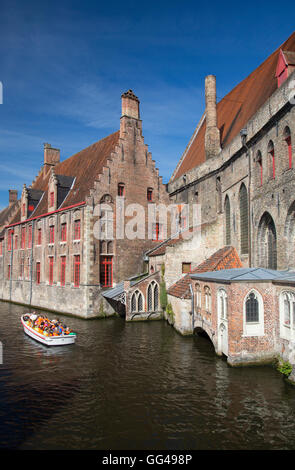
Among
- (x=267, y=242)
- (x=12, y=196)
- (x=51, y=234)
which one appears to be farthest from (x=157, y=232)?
(x=12, y=196)

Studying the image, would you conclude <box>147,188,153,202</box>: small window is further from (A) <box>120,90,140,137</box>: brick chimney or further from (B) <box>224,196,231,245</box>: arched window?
(B) <box>224,196,231,245</box>: arched window

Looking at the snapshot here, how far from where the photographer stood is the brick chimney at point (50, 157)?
36844mm

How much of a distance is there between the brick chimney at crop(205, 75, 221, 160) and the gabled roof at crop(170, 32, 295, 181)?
20.0 inches

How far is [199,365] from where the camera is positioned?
12.3m

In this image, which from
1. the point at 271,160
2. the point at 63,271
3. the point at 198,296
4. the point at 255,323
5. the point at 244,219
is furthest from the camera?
the point at 63,271

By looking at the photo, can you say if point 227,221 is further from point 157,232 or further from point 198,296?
point 157,232

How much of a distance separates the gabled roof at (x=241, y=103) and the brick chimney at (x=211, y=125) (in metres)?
0.51

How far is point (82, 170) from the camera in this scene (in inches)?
1133

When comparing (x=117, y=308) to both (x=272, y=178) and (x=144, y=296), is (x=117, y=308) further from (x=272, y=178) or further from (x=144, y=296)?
(x=272, y=178)

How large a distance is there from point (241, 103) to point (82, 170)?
507 inches

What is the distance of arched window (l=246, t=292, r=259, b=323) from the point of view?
11.4 metres

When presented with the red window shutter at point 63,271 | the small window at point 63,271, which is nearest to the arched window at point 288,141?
the small window at point 63,271

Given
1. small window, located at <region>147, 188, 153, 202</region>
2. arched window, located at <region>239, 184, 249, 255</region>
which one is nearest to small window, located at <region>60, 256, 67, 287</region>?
small window, located at <region>147, 188, 153, 202</region>
